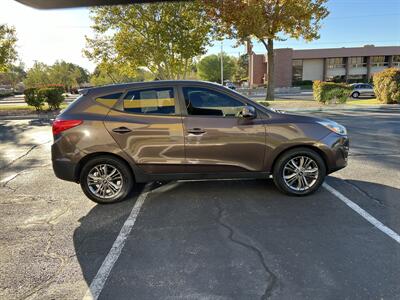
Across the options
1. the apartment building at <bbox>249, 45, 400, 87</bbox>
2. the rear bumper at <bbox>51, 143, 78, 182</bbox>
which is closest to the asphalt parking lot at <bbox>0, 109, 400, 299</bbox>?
the rear bumper at <bbox>51, 143, 78, 182</bbox>

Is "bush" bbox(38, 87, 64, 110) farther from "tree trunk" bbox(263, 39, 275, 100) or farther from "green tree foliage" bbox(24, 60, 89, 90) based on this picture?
"green tree foliage" bbox(24, 60, 89, 90)

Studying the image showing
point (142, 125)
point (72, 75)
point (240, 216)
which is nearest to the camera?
point (240, 216)

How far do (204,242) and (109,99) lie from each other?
7.87 ft

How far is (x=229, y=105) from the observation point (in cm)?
440

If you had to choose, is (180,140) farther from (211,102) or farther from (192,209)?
(192,209)

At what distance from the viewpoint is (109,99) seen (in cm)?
438

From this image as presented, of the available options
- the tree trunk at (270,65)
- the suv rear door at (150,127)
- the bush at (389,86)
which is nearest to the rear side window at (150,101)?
the suv rear door at (150,127)

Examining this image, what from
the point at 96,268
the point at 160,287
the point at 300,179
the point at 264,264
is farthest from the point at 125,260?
the point at 300,179

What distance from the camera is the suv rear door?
4281 mm

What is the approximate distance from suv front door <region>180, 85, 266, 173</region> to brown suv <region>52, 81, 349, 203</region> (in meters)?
0.01

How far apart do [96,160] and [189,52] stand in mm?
16270

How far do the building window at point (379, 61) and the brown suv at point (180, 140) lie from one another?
57022 mm

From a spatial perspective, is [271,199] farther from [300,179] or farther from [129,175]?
[129,175]

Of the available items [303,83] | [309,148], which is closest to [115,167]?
[309,148]
